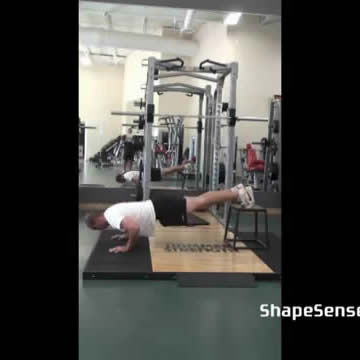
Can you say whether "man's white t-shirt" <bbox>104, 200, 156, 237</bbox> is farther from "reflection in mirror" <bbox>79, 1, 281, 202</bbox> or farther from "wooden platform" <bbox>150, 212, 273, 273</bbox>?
"reflection in mirror" <bbox>79, 1, 281, 202</bbox>

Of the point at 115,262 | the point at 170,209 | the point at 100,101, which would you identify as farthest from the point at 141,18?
the point at 115,262

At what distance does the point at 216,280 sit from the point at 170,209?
872 mm

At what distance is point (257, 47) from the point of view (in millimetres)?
6844

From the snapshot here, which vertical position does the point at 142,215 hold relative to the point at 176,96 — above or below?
below

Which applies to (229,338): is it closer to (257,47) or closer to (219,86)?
(219,86)

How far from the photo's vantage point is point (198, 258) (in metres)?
3.20

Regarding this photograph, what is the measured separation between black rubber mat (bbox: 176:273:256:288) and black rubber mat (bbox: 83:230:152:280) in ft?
0.90

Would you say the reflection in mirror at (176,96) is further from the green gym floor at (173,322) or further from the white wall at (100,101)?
the green gym floor at (173,322)

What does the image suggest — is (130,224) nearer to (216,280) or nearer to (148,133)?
(216,280)

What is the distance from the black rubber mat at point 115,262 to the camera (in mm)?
2703

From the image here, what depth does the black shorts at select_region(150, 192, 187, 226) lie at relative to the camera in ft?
10.9

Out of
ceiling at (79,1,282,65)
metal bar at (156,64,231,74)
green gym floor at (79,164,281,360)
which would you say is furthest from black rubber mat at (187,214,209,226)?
ceiling at (79,1,282,65)
